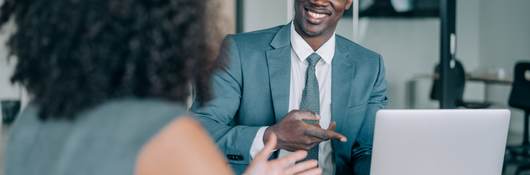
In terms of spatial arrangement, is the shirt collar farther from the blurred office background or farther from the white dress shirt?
the blurred office background

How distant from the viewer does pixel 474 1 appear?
708 cm

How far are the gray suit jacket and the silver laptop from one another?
339mm

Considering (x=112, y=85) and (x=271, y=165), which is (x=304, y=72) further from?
(x=112, y=85)

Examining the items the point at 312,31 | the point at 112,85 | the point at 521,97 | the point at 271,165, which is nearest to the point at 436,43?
the point at 521,97

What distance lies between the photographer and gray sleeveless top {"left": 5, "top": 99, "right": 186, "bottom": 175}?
0.89 m

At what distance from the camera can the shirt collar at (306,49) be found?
210cm

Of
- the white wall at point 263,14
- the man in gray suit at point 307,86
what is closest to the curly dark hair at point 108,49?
the man in gray suit at point 307,86

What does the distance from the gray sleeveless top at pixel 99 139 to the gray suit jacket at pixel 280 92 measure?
1015 millimetres

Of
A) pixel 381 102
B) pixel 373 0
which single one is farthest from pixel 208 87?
pixel 373 0

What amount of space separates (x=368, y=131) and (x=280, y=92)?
25 cm

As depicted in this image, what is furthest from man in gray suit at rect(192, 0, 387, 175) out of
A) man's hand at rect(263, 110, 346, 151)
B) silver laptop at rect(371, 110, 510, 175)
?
silver laptop at rect(371, 110, 510, 175)

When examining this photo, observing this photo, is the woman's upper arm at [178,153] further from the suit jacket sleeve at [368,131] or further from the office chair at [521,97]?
the office chair at [521,97]

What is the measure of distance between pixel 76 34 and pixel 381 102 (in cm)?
128

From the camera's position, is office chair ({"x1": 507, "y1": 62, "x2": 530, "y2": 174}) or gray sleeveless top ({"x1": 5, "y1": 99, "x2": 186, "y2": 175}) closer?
gray sleeveless top ({"x1": 5, "y1": 99, "x2": 186, "y2": 175})
